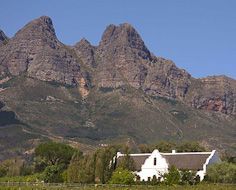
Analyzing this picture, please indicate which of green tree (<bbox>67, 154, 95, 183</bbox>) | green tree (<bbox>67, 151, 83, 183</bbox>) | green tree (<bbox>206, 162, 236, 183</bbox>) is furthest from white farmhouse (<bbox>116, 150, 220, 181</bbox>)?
green tree (<bbox>67, 151, 83, 183</bbox>)

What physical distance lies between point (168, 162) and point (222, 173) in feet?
46.1

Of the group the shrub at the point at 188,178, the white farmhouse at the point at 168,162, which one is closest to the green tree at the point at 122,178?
the shrub at the point at 188,178

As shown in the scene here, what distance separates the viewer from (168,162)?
95938 mm

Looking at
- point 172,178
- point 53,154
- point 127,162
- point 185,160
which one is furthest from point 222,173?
point 53,154

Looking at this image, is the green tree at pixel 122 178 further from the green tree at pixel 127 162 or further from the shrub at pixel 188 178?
the green tree at pixel 127 162

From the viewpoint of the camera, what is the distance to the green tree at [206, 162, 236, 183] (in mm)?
82375

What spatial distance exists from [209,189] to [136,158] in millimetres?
45144

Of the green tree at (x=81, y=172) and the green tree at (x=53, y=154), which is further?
the green tree at (x=53, y=154)

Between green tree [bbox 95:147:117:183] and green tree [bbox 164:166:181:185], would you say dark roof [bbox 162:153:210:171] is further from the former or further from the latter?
green tree [bbox 164:166:181:185]

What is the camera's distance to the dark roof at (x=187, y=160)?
91.9m

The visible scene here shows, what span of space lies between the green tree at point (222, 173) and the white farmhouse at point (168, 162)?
190 inches

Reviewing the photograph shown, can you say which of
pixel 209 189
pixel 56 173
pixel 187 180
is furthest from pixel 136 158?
pixel 209 189

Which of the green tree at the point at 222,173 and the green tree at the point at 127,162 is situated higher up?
the green tree at the point at 127,162

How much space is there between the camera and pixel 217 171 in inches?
3339
